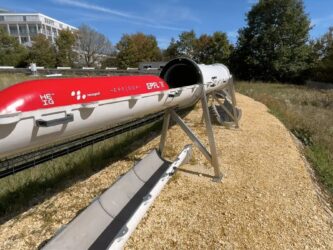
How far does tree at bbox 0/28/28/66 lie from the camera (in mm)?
52250

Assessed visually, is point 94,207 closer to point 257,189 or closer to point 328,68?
point 257,189

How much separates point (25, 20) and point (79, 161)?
399ft

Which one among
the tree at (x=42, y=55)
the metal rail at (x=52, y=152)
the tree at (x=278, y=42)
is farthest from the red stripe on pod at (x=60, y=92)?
the tree at (x=42, y=55)

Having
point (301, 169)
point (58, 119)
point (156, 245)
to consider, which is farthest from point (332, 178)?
point (58, 119)

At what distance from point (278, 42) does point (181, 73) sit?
3947 centimetres

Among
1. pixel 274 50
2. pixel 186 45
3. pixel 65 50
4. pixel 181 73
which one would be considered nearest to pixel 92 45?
pixel 65 50

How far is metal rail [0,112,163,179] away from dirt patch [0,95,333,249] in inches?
29.7

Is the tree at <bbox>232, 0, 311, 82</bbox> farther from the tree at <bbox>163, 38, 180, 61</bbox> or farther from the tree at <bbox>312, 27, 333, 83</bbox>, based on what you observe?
the tree at <bbox>163, 38, 180, 61</bbox>

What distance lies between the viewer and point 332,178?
6.30m

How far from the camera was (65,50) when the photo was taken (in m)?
60.2

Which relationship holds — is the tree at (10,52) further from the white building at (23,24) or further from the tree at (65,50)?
the white building at (23,24)

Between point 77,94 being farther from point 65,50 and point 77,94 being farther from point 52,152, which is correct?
point 65,50

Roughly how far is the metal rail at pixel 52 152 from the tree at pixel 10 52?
177 feet

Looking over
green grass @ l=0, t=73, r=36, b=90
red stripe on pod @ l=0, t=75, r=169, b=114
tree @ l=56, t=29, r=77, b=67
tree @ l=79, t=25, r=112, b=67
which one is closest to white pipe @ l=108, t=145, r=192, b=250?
red stripe on pod @ l=0, t=75, r=169, b=114
